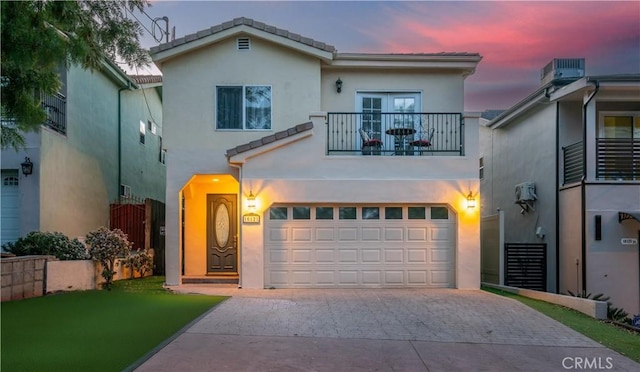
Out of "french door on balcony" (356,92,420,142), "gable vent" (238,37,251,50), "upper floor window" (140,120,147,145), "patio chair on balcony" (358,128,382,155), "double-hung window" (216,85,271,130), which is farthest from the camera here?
"upper floor window" (140,120,147,145)

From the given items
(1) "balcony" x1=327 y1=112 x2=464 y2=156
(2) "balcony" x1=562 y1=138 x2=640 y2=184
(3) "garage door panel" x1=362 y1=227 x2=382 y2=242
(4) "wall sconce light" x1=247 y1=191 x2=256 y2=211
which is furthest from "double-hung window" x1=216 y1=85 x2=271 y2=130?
(2) "balcony" x1=562 y1=138 x2=640 y2=184

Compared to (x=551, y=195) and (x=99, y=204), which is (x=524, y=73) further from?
(x=99, y=204)

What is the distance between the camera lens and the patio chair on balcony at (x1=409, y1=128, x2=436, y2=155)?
41.8 feet

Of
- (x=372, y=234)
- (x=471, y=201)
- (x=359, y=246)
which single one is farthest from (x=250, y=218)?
(x=471, y=201)

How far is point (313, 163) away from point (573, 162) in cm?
759

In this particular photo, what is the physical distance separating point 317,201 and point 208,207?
150 inches

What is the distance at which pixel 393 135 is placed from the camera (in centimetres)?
1296

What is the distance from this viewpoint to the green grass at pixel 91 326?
5754mm

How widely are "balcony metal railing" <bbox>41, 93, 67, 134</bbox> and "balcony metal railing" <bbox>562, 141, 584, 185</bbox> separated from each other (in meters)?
14.5

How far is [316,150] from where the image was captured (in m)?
12.3

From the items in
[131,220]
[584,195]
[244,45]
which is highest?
[244,45]

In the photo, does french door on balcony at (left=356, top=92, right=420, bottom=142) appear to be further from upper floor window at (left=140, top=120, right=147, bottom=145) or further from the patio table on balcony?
upper floor window at (left=140, top=120, right=147, bottom=145)

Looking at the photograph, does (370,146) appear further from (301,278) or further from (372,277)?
(301,278)

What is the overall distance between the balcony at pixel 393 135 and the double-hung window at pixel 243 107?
187 cm
